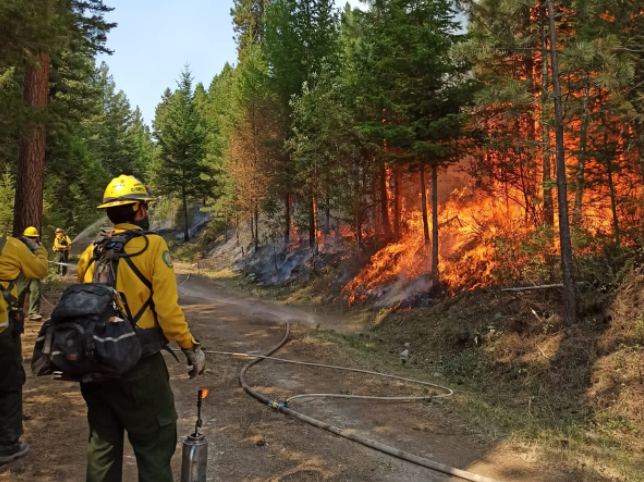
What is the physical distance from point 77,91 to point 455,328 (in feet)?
64.1

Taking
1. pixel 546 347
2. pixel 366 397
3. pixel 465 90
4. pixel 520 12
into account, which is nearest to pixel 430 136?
pixel 465 90

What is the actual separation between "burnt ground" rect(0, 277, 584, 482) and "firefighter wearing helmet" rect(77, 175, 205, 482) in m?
1.47

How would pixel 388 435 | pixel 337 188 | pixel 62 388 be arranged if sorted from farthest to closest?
pixel 337 188 < pixel 62 388 < pixel 388 435

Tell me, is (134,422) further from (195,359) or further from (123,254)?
(123,254)

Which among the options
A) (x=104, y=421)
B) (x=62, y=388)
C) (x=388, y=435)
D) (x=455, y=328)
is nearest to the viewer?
(x=104, y=421)

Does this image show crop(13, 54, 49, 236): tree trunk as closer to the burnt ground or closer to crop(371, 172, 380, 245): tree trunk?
the burnt ground

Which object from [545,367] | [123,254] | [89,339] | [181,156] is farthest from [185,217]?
[89,339]

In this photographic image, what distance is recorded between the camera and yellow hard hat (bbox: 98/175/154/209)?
11.0ft

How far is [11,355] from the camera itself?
4.47m

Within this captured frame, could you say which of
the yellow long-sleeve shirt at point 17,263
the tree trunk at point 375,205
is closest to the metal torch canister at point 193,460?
the yellow long-sleeve shirt at point 17,263

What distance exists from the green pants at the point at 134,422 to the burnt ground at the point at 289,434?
4.69ft

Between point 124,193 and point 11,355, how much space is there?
2512 mm

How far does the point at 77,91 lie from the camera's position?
66.8 ft

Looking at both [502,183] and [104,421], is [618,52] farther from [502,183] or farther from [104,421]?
[104,421]
